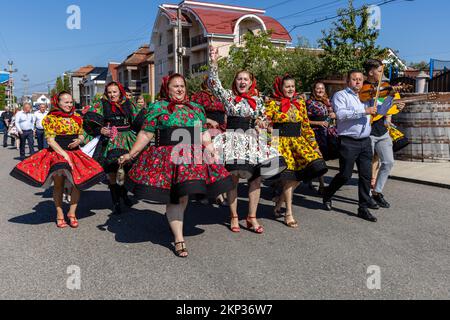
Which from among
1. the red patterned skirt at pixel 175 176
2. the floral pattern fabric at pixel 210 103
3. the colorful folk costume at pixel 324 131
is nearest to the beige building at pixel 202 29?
the colorful folk costume at pixel 324 131

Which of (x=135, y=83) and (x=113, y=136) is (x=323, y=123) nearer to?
(x=113, y=136)

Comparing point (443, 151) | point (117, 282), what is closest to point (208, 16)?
point (443, 151)

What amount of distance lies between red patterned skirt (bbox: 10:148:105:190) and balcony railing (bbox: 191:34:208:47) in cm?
3461

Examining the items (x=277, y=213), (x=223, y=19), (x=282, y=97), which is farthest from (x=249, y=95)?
(x=223, y=19)

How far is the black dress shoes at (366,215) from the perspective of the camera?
588 cm

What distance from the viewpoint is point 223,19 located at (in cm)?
3934

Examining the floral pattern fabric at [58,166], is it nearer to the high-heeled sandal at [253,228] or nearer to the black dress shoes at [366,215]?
the high-heeled sandal at [253,228]

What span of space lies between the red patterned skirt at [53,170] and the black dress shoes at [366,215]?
136 inches

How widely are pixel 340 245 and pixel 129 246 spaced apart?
7.55 ft

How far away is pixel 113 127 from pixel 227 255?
277 cm

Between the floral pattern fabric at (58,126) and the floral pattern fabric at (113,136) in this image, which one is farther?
the floral pattern fabric at (113,136)

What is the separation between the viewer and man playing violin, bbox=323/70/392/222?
588cm

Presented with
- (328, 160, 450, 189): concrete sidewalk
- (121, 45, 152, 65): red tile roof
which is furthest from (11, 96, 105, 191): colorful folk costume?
(121, 45, 152, 65): red tile roof

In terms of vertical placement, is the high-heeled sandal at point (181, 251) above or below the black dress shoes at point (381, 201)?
below
